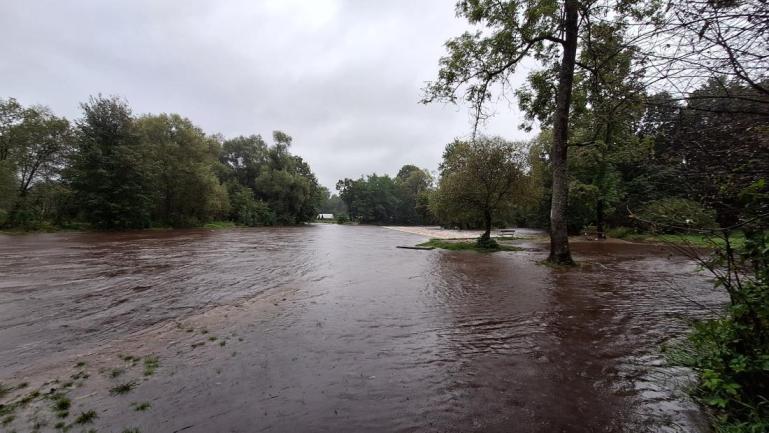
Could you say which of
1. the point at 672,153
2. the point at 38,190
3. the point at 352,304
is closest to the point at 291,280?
the point at 352,304

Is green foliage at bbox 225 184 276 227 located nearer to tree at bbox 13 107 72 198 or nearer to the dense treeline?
the dense treeline

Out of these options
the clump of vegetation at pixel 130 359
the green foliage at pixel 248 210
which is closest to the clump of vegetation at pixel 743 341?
the clump of vegetation at pixel 130 359

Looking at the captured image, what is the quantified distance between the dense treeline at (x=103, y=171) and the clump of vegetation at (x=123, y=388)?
38.8m

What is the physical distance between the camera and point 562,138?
41.0ft

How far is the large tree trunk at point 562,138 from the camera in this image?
485 inches

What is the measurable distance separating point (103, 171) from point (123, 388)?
1553 inches

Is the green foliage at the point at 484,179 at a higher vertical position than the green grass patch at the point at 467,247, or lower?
higher

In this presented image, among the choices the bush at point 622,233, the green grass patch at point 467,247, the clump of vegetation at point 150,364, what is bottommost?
the clump of vegetation at point 150,364

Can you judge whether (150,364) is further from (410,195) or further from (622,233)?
(410,195)

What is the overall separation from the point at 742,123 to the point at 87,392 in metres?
7.08

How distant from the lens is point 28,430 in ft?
9.80

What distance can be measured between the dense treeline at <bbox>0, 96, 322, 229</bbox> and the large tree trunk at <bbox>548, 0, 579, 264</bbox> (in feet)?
132

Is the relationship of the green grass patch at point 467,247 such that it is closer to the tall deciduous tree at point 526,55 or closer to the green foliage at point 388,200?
the tall deciduous tree at point 526,55

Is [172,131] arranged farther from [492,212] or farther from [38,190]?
[492,212]
